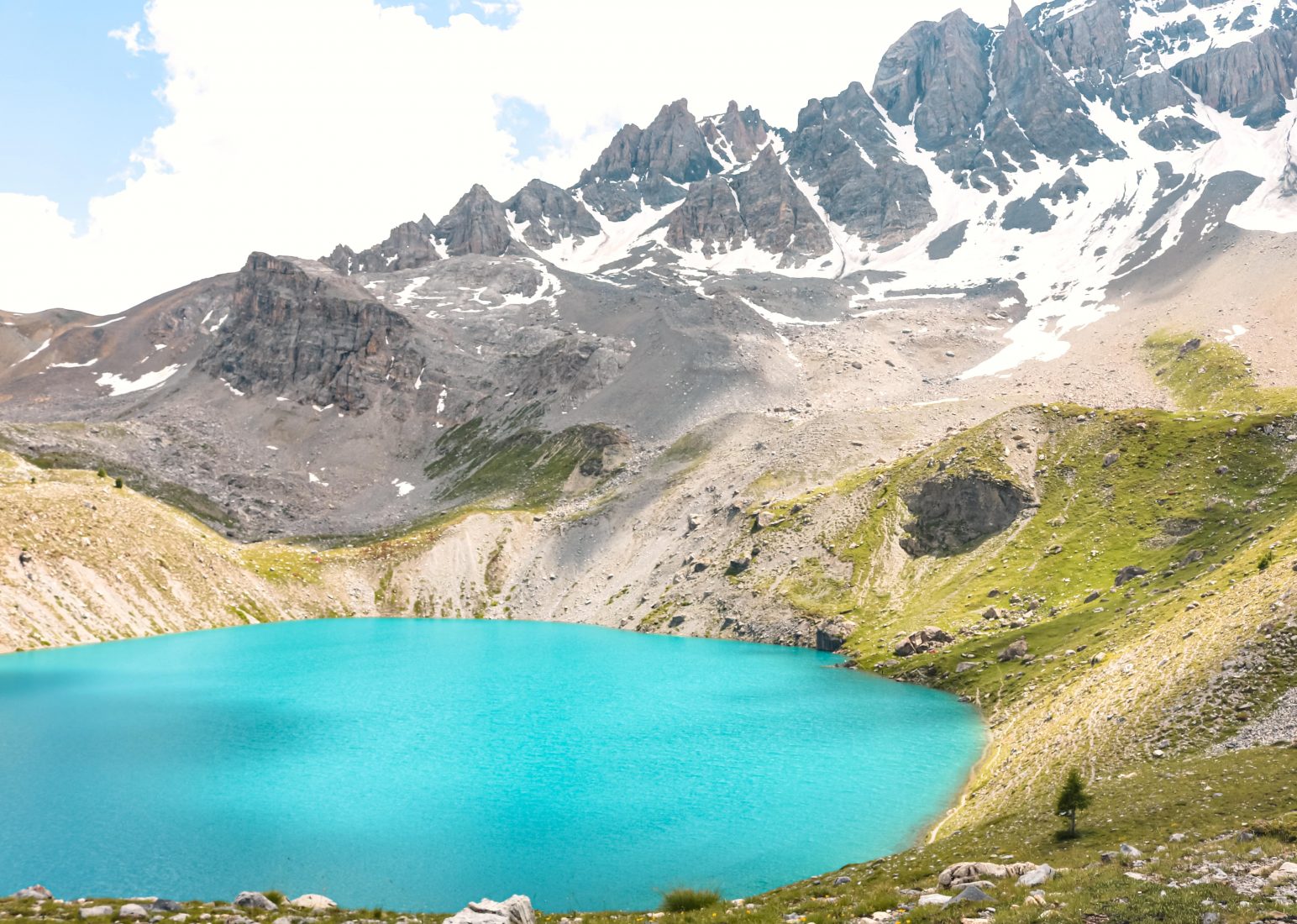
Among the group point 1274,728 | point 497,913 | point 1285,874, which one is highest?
point 497,913

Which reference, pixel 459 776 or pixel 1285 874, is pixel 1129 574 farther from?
pixel 1285 874

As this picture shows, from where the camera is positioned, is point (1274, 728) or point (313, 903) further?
point (1274, 728)

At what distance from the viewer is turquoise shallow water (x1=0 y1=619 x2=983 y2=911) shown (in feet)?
124

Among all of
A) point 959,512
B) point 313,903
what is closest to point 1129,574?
point 959,512

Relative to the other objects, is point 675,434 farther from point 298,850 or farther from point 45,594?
point 298,850

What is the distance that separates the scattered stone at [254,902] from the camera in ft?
87.9

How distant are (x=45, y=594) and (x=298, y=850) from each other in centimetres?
9461

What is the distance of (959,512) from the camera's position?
113 meters

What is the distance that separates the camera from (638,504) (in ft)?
538

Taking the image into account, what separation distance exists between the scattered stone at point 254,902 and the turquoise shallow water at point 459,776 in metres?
7.59

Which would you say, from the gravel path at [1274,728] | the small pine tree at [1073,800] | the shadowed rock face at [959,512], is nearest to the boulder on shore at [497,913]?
the small pine tree at [1073,800]

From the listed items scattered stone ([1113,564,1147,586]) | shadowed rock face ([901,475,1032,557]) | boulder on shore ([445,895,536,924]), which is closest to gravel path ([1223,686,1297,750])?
boulder on shore ([445,895,536,924])

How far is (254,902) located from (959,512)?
102918 mm

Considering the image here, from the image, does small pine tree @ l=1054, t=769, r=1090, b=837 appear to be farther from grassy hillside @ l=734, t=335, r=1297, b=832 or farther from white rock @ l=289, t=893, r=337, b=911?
white rock @ l=289, t=893, r=337, b=911
